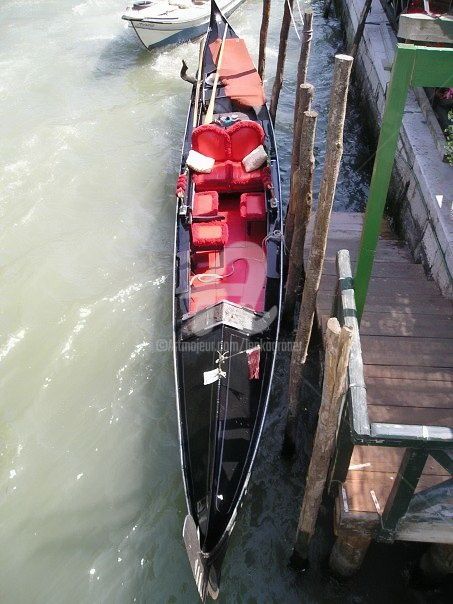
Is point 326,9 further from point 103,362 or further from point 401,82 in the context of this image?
point 401,82

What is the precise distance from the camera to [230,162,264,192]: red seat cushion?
596cm

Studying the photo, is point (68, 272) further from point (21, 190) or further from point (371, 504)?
point (371, 504)

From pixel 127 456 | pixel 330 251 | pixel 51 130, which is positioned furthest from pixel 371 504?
pixel 51 130

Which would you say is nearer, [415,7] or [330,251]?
[330,251]

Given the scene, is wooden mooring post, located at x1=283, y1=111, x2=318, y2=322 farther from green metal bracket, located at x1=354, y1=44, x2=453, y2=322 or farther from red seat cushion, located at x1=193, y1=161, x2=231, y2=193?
red seat cushion, located at x1=193, y1=161, x2=231, y2=193

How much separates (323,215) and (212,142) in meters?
3.34

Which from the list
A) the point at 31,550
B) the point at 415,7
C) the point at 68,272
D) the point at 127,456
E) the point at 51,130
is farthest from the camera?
the point at 51,130

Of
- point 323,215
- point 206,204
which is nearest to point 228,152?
point 206,204

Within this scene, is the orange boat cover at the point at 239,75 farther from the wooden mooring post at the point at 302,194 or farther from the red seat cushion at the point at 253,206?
the wooden mooring post at the point at 302,194

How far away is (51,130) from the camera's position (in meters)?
9.34

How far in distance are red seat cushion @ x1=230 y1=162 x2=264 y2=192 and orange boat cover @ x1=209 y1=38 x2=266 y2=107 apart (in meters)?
1.87

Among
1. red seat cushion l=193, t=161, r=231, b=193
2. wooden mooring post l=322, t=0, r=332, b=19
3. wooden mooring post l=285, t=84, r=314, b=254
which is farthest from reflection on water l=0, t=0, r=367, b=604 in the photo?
wooden mooring post l=322, t=0, r=332, b=19

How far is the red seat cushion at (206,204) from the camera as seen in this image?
5613 mm

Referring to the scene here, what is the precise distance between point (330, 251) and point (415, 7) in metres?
4.71
